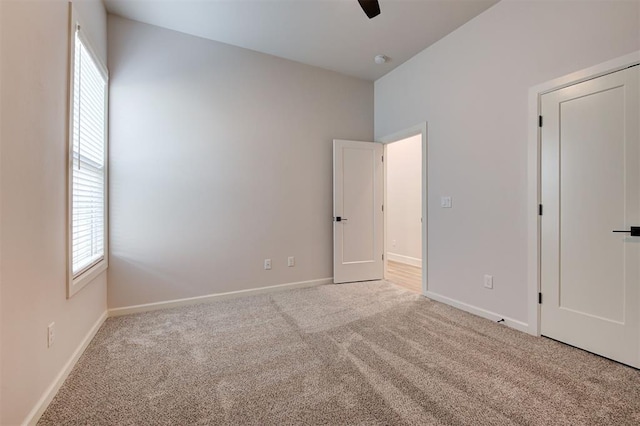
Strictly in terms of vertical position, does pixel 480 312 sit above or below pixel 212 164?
below

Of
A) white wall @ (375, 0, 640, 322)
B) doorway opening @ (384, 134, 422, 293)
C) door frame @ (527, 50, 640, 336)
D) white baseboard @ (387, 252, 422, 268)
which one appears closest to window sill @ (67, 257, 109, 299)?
white wall @ (375, 0, 640, 322)

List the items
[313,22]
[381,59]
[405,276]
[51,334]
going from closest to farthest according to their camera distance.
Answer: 1. [51,334]
2. [313,22]
3. [381,59]
4. [405,276]

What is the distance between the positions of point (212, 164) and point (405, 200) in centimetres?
392

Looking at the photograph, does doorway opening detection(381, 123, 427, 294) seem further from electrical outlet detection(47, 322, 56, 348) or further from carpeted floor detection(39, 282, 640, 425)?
electrical outlet detection(47, 322, 56, 348)

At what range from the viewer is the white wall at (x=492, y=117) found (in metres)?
2.18

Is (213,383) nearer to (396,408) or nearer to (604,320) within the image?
(396,408)

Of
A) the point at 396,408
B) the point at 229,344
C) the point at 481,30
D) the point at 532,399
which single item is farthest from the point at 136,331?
Result: the point at 481,30

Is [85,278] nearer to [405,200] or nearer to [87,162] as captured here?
[87,162]

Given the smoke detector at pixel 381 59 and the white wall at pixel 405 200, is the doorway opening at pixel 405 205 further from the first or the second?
the smoke detector at pixel 381 59

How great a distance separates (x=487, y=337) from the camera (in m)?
2.40

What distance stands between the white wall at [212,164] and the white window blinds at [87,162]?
0.21 meters

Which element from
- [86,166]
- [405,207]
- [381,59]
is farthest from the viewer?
[405,207]

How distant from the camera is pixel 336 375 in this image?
1.85m

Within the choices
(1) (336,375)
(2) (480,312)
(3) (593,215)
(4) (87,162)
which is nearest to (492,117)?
(3) (593,215)
